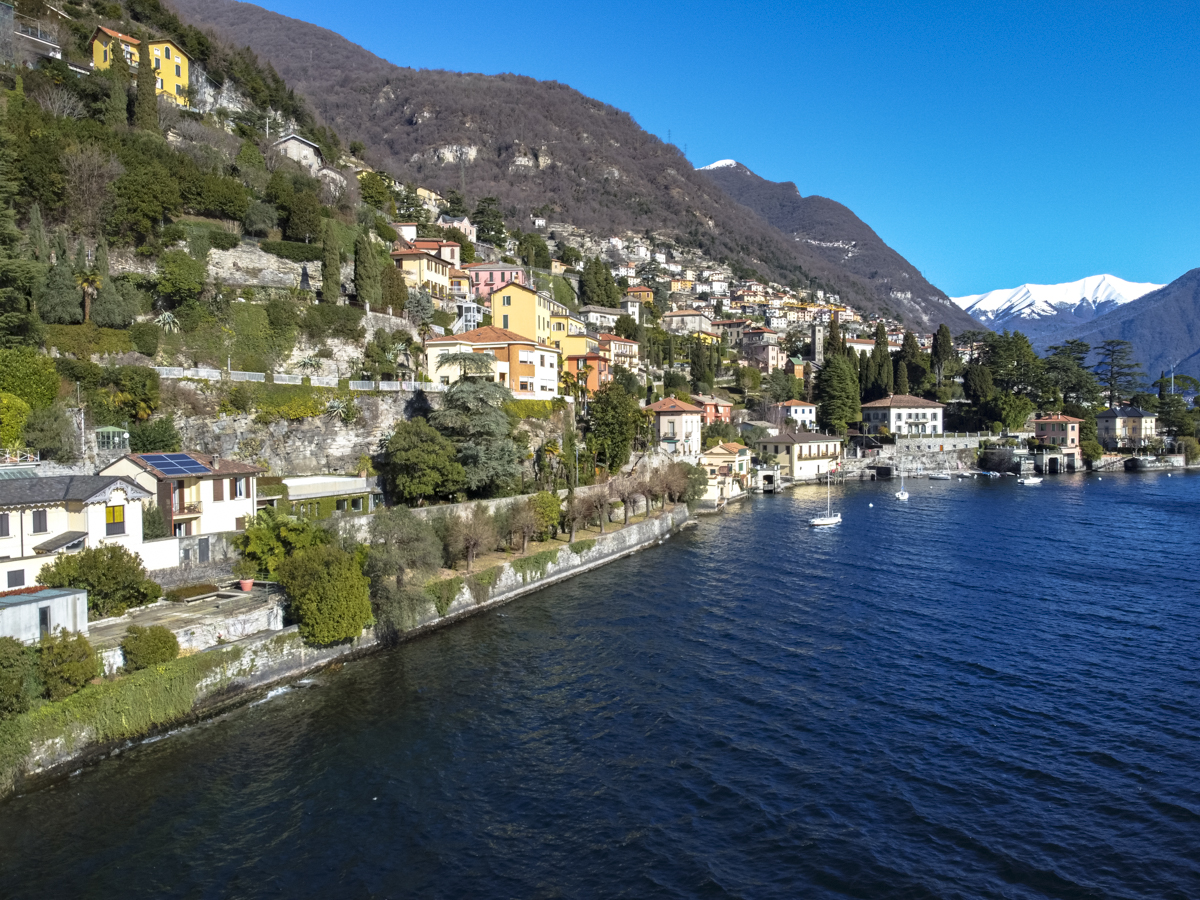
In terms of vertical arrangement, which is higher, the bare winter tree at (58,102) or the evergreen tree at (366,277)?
the bare winter tree at (58,102)

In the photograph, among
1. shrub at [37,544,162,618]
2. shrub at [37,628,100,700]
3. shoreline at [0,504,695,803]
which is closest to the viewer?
shoreline at [0,504,695,803]

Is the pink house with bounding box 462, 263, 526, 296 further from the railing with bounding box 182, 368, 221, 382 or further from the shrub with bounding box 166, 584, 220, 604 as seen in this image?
the shrub with bounding box 166, 584, 220, 604

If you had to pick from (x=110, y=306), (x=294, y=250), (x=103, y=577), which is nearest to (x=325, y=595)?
(x=103, y=577)

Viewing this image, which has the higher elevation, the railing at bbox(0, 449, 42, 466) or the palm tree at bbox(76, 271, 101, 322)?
the palm tree at bbox(76, 271, 101, 322)

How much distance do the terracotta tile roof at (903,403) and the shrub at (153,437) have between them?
91180 millimetres

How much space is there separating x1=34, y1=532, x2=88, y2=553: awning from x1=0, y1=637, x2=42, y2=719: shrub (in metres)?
6.45

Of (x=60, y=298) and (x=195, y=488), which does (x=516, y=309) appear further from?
(x=195, y=488)

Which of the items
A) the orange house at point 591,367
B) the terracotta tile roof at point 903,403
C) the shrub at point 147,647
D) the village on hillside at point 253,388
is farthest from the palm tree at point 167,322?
the terracotta tile roof at point 903,403

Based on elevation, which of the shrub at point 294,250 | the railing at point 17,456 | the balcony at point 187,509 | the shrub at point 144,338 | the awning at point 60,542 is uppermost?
the shrub at point 294,250

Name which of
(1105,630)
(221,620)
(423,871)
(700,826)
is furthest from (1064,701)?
(221,620)

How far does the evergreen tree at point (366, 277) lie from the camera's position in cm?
5188

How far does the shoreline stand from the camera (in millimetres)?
18078

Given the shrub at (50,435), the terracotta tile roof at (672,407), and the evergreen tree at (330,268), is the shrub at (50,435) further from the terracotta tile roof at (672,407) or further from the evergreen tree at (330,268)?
the terracotta tile roof at (672,407)

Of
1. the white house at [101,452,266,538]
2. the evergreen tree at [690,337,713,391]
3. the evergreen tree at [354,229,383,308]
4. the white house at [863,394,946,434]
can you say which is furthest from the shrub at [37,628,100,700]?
the white house at [863,394,946,434]
